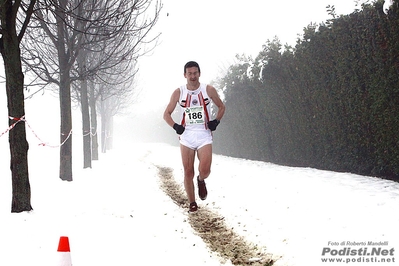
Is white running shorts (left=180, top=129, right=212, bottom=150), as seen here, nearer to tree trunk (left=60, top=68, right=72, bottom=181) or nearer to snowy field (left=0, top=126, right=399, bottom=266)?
snowy field (left=0, top=126, right=399, bottom=266)

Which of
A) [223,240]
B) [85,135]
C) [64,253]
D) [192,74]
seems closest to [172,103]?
[192,74]

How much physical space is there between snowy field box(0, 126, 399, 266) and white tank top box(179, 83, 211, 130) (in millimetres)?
1519

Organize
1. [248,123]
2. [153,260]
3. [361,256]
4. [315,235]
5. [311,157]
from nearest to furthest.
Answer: [361,256], [153,260], [315,235], [311,157], [248,123]

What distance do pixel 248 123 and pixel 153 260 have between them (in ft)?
37.2

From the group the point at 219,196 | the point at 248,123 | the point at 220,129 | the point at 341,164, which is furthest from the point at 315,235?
the point at 220,129

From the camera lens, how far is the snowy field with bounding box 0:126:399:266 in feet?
11.3

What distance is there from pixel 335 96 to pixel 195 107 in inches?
168

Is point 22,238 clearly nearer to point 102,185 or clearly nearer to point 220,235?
point 220,235

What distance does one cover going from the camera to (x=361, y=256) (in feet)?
10.5

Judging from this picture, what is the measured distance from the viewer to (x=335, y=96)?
26.2 ft

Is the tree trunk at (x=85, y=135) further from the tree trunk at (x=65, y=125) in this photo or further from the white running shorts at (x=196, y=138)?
the white running shorts at (x=196, y=138)

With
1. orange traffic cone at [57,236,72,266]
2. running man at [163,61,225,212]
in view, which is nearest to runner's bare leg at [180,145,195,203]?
running man at [163,61,225,212]

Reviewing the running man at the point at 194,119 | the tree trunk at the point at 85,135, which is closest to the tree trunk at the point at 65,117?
the tree trunk at the point at 85,135

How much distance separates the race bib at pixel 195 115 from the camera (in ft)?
17.6
